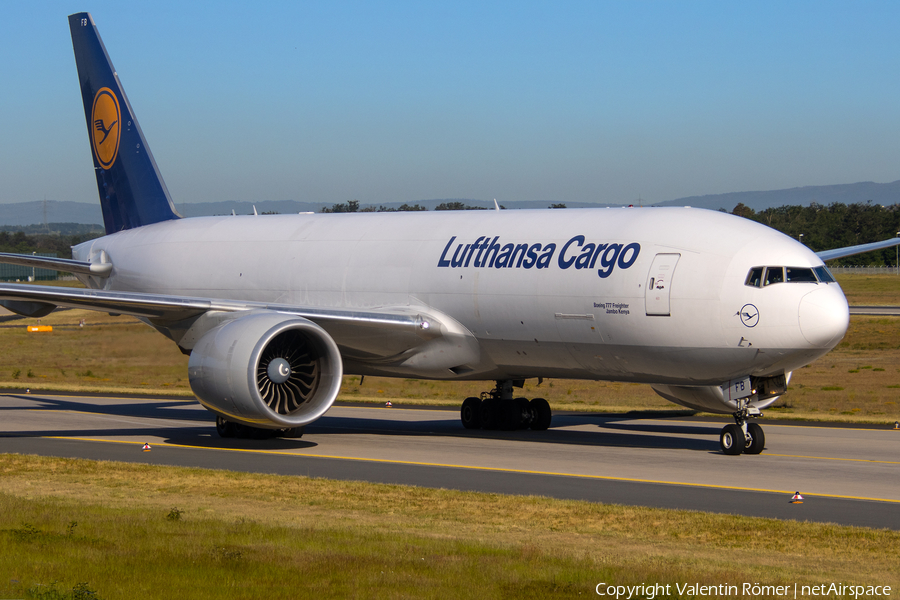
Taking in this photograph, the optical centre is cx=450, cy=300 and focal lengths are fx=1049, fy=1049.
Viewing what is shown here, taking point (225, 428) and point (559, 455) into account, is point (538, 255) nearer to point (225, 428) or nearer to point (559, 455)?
point (559, 455)

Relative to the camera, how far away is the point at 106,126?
29031 millimetres

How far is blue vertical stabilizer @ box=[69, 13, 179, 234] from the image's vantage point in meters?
28.7

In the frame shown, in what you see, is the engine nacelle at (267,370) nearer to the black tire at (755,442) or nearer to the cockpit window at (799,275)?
the black tire at (755,442)

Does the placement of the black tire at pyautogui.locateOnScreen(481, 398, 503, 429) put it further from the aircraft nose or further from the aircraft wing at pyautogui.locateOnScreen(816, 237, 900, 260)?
the aircraft nose

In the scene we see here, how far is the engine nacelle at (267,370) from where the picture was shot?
18.9 metres

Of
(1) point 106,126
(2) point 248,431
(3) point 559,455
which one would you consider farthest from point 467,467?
(1) point 106,126

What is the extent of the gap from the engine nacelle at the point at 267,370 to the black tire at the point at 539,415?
558 cm

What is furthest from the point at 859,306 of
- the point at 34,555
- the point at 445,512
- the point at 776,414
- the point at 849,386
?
the point at 34,555

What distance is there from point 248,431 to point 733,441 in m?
9.75

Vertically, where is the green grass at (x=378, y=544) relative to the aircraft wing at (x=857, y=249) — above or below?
below

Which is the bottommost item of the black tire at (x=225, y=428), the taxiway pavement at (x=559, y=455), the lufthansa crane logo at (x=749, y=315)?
the taxiway pavement at (x=559, y=455)

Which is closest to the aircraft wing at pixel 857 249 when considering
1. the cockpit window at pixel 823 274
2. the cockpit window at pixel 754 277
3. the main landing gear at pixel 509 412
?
the cockpit window at pixel 823 274

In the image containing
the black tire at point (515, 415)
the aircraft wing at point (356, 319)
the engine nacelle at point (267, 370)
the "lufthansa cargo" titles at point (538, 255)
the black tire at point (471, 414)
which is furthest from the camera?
the black tire at point (471, 414)

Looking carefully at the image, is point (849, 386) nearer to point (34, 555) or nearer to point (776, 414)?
point (776, 414)
